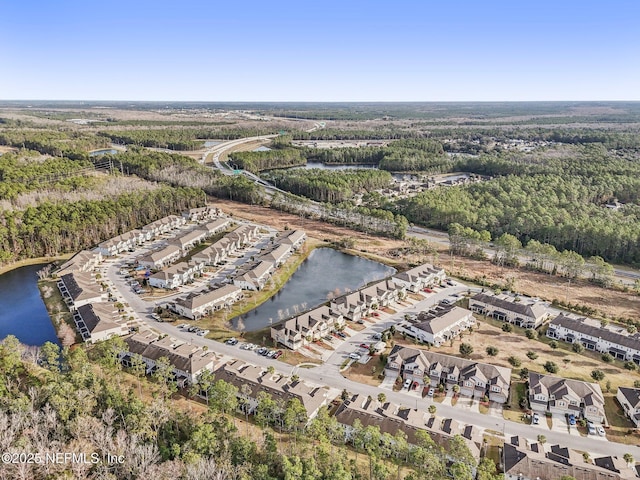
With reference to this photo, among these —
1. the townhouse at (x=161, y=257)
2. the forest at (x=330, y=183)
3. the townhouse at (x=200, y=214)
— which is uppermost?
the forest at (x=330, y=183)

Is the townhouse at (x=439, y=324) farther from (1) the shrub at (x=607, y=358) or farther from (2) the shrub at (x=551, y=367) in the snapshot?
(1) the shrub at (x=607, y=358)

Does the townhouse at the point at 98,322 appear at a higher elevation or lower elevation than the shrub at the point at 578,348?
higher

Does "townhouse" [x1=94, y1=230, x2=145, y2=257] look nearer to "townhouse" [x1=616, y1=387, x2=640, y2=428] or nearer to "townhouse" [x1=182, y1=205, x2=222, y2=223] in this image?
"townhouse" [x1=182, y1=205, x2=222, y2=223]

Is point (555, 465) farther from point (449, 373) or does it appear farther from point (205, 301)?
point (205, 301)

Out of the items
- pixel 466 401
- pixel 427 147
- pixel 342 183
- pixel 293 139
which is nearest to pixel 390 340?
pixel 466 401

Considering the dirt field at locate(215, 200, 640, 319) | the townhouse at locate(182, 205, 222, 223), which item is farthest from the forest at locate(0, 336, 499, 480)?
the townhouse at locate(182, 205, 222, 223)

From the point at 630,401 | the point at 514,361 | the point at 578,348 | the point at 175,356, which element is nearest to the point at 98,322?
the point at 175,356

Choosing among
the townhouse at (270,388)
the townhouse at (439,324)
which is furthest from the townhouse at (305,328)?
the townhouse at (439,324)
